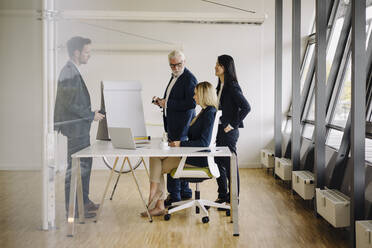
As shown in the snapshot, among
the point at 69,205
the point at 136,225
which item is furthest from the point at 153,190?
the point at 69,205

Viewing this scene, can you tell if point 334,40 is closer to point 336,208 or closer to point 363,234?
point 336,208

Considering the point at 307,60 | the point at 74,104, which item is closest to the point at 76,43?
the point at 74,104

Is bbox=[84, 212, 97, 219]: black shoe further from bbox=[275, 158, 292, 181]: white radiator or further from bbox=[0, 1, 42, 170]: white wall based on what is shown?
bbox=[275, 158, 292, 181]: white radiator

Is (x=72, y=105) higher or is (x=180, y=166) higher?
(x=72, y=105)

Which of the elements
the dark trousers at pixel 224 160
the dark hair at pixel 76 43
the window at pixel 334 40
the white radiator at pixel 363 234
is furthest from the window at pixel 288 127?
the dark hair at pixel 76 43

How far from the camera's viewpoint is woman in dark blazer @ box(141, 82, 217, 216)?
4105 millimetres

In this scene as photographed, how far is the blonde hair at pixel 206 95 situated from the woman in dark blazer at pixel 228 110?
477 mm

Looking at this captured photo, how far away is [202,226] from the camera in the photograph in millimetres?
4168

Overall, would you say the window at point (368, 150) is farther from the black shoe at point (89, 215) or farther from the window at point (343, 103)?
the black shoe at point (89, 215)

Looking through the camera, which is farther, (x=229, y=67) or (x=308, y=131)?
(x=308, y=131)

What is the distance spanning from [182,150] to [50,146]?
2850 millimetres

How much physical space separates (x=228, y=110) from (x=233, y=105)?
0.07 meters

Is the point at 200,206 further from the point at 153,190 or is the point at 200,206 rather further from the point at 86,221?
the point at 86,221

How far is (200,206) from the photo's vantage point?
4.36 metres
